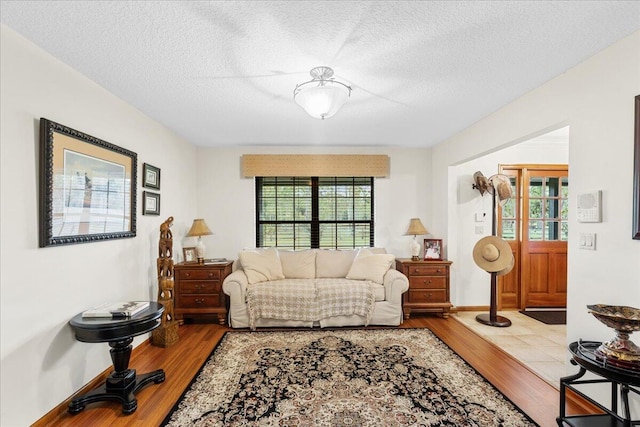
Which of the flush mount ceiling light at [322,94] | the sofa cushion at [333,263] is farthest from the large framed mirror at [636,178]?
the sofa cushion at [333,263]

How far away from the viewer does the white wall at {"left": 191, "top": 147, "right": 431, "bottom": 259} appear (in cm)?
465

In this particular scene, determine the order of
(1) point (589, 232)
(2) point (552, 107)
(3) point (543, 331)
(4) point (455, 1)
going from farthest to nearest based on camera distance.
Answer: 1. (3) point (543, 331)
2. (2) point (552, 107)
3. (1) point (589, 232)
4. (4) point (455, 1)

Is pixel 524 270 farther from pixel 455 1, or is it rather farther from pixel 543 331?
pixel 455 1

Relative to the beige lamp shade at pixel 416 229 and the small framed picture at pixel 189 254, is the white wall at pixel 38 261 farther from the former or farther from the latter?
the beige lamp shade at pixel 416 229

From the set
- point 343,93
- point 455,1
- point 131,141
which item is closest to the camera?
point 455,1

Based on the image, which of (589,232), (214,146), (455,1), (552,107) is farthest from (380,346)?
(214,146)

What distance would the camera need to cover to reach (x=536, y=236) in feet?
14.4

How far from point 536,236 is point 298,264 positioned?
3429 millimetres

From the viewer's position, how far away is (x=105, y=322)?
2098 mm

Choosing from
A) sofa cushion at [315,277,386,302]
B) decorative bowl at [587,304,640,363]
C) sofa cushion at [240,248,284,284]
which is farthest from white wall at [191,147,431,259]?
decorative bowl at [587,304,640,363]

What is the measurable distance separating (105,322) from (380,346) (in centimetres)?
242

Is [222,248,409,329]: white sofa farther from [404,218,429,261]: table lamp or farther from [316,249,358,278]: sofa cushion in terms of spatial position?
[404,218,429,261]: table lamp

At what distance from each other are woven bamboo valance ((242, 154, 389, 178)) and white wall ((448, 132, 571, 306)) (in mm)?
1107

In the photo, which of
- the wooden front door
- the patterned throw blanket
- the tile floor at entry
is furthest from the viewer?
the wooden front door
